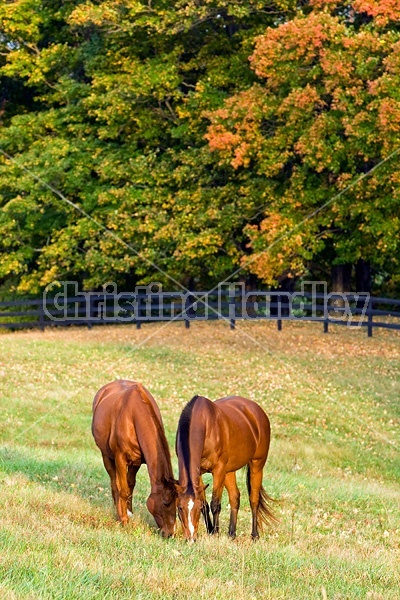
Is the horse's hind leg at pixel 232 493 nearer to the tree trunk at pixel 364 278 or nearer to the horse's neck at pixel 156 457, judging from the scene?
the horse's neck at pixel 156 457

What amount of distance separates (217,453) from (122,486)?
97 centimetres

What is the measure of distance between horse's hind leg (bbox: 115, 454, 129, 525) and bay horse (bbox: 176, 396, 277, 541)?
2.40 ft

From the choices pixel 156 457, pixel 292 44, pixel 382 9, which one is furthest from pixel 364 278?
pixel 156 457

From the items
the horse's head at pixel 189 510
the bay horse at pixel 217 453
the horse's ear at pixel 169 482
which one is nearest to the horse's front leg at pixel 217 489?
the bay horse at pixel 217 453

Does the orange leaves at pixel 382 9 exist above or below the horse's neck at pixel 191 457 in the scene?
above

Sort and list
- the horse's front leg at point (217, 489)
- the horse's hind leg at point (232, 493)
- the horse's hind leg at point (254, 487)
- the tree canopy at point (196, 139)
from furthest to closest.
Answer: the tree canopy at point (196, 139) → the horse's hind leg at point (254, 487) → the horse's hind leg at point (232, 493) → the horse's front leg at point (217, 489)

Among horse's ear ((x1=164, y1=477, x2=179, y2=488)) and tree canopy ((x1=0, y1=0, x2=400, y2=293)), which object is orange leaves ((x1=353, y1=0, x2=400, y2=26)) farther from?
horse's ear ((x1=164, y1=477, x2=179, y2=488))

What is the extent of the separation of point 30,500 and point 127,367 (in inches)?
558

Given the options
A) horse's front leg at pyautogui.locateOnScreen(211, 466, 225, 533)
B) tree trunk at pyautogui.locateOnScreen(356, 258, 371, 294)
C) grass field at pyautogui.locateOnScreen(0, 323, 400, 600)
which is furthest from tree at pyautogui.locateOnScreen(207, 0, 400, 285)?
horse's front leg at pyautogui.locateOnScreen(211, 466, 225, 533)

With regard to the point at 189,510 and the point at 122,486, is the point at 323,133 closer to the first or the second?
the point at 122,486

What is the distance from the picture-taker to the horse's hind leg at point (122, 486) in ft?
27.5

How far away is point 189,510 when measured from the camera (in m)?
7.50

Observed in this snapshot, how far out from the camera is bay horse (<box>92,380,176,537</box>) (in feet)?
25.4

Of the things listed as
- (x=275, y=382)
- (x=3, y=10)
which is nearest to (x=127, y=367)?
(x=275, y=382)
